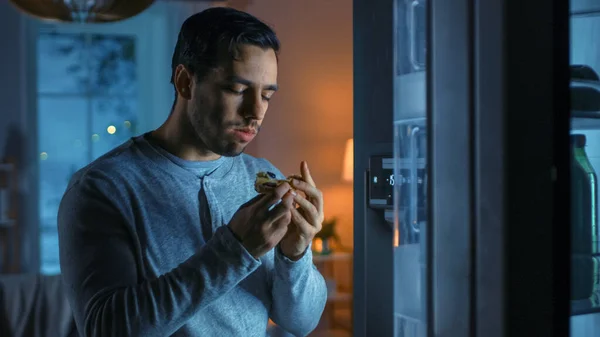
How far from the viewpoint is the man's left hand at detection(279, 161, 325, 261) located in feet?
2.19

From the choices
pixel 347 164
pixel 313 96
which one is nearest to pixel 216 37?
pixel 347 164

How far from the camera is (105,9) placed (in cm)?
117

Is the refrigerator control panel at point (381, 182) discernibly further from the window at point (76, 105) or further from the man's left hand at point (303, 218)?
the window at point (76, 105)

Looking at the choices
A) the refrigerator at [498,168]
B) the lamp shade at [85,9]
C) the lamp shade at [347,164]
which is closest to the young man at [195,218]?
the refrigerator at [498,168]

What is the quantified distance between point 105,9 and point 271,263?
0.65 meters

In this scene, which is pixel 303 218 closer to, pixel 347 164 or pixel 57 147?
pixel 347 164

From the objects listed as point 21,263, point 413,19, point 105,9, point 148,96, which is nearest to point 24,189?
point 21,263

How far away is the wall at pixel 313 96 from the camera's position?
356 centimetres

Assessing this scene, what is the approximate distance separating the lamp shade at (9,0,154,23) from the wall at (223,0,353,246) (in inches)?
92.4

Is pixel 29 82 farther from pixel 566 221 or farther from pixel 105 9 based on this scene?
pixel 566 221

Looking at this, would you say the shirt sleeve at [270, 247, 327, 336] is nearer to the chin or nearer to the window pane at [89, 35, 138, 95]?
the chin

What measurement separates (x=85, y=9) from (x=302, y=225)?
699 mm

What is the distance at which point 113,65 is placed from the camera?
3.66 m

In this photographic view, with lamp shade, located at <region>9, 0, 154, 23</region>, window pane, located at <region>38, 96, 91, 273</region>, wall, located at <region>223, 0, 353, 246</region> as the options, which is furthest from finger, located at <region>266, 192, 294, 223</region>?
window pane, located at <region>38, 96, 91, 273</region>
